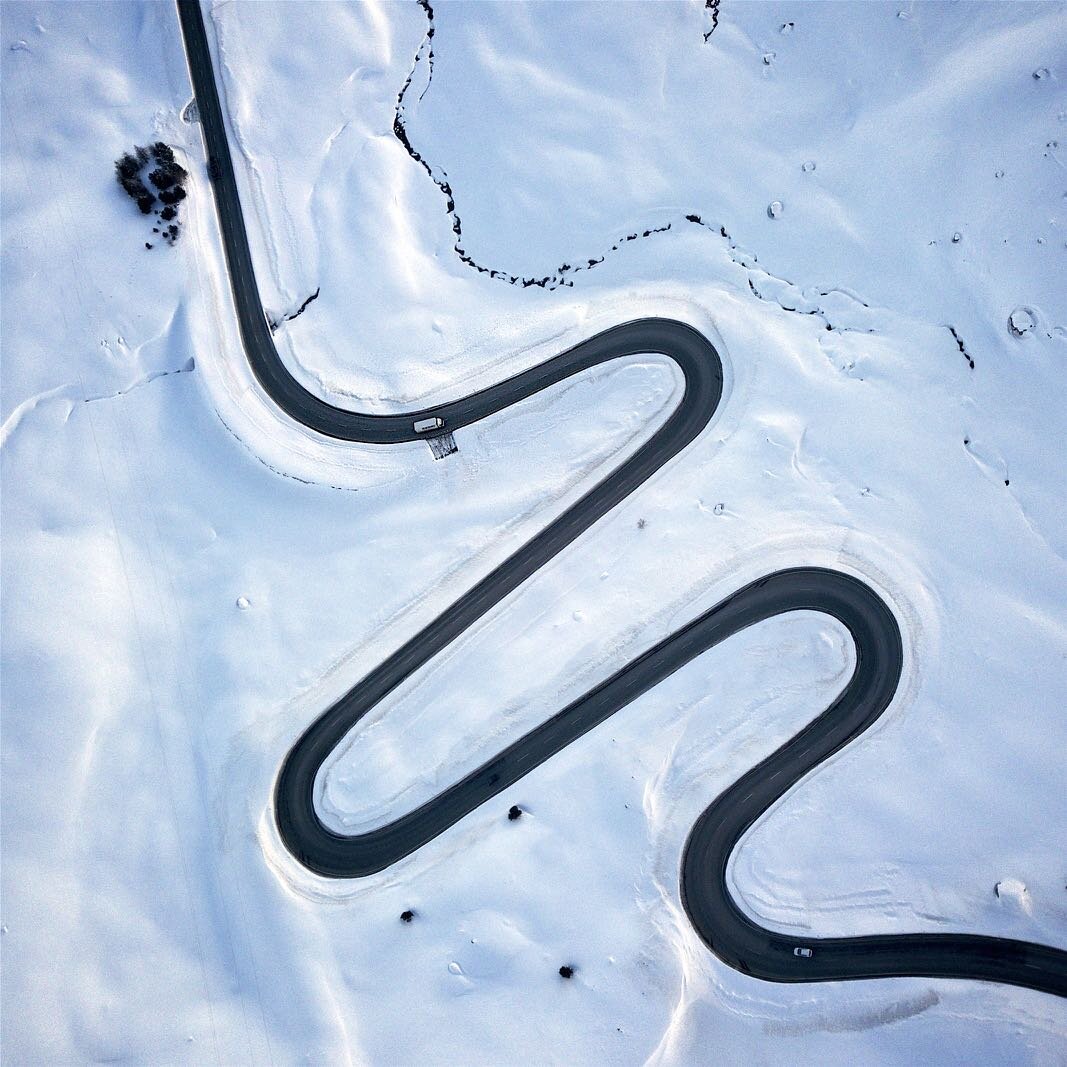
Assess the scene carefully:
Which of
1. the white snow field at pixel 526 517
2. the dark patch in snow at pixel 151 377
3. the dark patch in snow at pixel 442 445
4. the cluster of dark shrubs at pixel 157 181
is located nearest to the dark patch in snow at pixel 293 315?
the white snow field at pixel 526 517

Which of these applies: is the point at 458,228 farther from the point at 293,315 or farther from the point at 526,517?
the point at 526,517

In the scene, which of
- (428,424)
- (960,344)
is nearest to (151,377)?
(428,424)

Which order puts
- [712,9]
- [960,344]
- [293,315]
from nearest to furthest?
[960,344], [712,9], [293,315]

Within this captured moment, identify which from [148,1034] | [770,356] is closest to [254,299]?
[770,356]

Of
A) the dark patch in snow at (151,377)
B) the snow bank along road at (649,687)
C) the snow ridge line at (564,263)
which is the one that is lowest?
the snow bank along road at (649,687)

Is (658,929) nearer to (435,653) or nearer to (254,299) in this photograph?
(435,653)

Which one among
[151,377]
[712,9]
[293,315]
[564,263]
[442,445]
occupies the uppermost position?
[712,9]

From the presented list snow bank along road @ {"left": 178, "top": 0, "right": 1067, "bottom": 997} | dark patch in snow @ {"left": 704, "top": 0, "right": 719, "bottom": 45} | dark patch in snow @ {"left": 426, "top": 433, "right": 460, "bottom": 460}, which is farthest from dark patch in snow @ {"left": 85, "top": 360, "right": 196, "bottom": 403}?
dark patch in snow @ {"left": 704, "top": 0, "right": 719, "bottom": 45}

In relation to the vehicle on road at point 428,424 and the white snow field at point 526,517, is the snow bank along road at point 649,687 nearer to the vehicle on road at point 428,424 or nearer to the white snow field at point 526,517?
the vehicle on road at point 428,424
